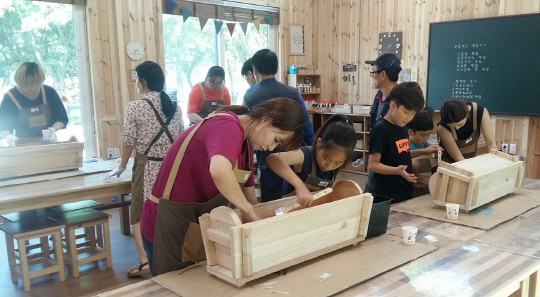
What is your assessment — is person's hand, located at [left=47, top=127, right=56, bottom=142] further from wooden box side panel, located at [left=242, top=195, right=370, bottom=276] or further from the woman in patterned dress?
wooden box side panel, located at [left=242, top=195, right=370, bottom=276]

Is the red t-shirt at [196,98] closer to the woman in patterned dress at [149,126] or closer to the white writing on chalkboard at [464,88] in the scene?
the woman in patterned dress at [149,126]

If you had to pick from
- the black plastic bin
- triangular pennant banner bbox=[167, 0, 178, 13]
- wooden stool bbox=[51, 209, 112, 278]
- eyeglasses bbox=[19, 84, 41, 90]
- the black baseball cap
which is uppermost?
triangular pennant banner bbox=[167, 0, 178, 13]

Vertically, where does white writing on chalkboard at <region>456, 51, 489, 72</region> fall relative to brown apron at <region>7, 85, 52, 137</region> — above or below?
above

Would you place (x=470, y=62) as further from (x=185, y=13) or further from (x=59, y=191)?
(x=59, y=191)

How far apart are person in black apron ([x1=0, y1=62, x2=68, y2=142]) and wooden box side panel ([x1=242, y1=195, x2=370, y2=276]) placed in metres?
2.65

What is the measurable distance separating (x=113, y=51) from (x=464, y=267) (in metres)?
4.60

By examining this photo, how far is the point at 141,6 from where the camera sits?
523 centimetres

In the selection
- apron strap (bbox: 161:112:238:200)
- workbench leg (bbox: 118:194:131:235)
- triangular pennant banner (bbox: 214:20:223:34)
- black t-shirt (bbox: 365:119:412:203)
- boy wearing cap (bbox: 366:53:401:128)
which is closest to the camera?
apron strap (bbox: 161:112:238:200)

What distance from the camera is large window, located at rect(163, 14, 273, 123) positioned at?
18.7 feet

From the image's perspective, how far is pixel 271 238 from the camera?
1341mm

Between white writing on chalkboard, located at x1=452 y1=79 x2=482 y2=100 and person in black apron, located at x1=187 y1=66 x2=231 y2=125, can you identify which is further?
white writing on chalkboard, located at x1=452 y1=79 x2=482 y2=100

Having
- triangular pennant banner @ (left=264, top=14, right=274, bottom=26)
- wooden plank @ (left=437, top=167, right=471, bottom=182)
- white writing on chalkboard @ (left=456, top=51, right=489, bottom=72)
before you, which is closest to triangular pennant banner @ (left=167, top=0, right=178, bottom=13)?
triangular pennant banner @ (left=264, top=14, right=274, bottom=26)

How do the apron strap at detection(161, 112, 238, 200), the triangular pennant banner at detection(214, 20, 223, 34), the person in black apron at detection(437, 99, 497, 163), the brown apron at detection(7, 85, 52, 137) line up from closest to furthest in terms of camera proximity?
the apron strap at detection(161, 112, 238, 200) → the person in black apron at detection(437, 99, 497, 163) → the brown apron at detection(7, 85, 52, 137) → the triangular pennant banner at detection(214, 20, 223, 34)

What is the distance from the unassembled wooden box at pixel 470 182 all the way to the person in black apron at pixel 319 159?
1.70 ft
